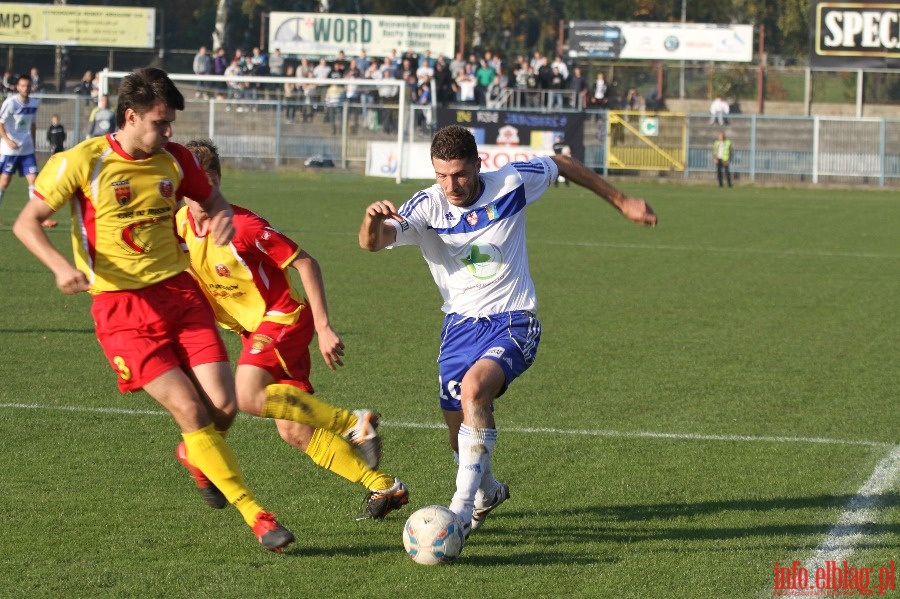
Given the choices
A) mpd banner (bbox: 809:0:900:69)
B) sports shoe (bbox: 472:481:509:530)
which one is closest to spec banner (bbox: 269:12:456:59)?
mpd banner (bbox: 809:0:900:69)

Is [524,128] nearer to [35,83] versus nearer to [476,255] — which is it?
[35,83]

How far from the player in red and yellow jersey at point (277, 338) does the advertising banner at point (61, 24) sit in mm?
41845

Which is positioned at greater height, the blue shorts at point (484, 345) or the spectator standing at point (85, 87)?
the spectator standing at point (85, 87)

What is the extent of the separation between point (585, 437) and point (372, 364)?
2586 millimetres

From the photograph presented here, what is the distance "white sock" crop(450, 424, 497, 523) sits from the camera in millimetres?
5199

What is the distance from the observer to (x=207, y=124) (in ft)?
112

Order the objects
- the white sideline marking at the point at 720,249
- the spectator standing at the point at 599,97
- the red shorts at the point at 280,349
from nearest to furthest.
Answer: the red shorts at the point at 280,349 → the white sideline marking at the point at 720,249 → the spectator standing at the point at 599,97

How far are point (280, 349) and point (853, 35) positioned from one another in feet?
109

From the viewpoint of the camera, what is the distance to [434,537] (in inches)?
197

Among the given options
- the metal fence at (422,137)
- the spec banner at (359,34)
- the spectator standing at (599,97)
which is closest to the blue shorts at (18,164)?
the metal fence at (422,137)

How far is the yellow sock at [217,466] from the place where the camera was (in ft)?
16.9

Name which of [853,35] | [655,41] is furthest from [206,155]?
[655,41]

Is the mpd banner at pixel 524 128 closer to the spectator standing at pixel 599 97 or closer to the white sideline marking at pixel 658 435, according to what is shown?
the spectator standing at pixel 599 97

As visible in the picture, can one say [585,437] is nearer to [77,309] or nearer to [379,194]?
[77,309]
